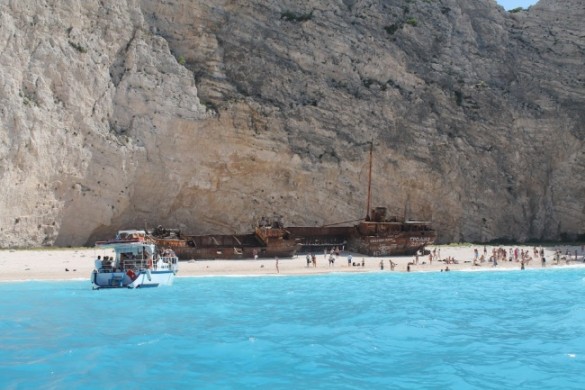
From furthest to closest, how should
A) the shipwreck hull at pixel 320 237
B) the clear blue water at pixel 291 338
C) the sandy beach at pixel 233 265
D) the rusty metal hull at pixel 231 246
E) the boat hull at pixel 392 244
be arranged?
the shipwreck hull at pixel 320 237 < the boat hull at pixel 392 244 < the rusty metal hull at pixel 231 246 < the sandy beach at pixel 233 265 < the clear blue water at pixel 291 338

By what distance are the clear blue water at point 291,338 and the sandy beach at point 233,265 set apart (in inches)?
119

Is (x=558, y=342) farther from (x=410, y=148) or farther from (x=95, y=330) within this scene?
(x=410, y=148)

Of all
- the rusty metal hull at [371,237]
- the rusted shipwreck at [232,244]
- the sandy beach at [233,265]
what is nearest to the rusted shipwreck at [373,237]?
the rusty metal hull at [371,237]

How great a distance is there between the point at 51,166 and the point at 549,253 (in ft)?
110

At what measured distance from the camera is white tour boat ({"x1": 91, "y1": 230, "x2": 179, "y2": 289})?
21.8 meters

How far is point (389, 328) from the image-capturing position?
46.3 feet

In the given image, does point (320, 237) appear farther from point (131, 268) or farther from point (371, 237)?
point (131, 268)

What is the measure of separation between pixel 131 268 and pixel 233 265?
7.48 meters

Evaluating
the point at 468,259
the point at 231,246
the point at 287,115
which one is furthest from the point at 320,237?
the point at 287,115

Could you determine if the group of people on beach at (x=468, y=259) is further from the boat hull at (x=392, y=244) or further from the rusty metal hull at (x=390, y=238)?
the rusty metal hull at (x=390, y=238)

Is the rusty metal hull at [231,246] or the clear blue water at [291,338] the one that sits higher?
the rusty metal hull at [231,246]

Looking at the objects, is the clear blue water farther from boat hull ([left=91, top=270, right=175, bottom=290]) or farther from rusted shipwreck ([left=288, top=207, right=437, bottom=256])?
rusted shipwreck ([left=288, top=207, right=437, bottom=256])

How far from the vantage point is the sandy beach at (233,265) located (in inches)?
998

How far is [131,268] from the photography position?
23094 millimetres
